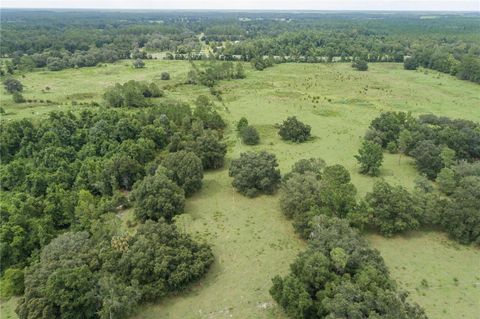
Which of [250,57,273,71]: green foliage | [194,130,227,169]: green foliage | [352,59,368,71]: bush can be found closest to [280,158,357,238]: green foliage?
[194,130,227,169]: green foliage

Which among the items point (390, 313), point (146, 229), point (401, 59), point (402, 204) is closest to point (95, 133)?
point (146, 229)

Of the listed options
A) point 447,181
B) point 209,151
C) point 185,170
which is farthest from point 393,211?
point 209,151

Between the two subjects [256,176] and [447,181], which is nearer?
[447,181]

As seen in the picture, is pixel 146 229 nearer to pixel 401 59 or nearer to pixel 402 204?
pixel 402 204

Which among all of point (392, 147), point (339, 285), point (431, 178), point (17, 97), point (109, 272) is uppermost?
point (17, 97)

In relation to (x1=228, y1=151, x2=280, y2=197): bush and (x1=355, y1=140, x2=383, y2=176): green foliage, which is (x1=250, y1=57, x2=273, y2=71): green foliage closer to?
(x1=355, y1=140, x2=383, y2=176): green foliage

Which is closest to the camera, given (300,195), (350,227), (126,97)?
(350,227)

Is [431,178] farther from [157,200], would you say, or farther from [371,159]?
[157,200]

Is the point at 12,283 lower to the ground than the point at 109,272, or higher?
lower
